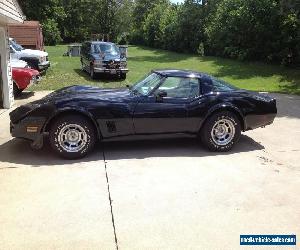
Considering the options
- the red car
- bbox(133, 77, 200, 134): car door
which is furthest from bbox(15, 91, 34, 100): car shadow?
bbox(133, 77, 200, 134): car door

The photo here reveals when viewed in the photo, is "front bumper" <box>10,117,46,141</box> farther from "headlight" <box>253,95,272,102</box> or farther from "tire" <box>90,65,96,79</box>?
"tire" <box>90,65,96,79</box>

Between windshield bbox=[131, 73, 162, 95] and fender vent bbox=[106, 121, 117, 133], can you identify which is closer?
fender vent bbox=[106, 121, 117, 133]

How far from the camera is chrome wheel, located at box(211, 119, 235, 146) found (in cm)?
672

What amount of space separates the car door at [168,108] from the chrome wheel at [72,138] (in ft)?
2.77

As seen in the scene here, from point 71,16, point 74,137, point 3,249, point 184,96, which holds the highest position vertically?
point 71,16

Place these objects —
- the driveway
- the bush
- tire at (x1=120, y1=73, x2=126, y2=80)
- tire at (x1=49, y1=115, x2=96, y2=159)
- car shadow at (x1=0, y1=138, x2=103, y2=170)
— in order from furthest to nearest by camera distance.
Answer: the bush
tire at (x1=120, y1=73, x2=126, y2=80)
tire at (x1=49, y1=115, x2=96, y2=159)
car shadow at (x1=0, y1=138, x2=103, y2=170)
the driveway

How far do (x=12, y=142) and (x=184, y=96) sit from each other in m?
3.08

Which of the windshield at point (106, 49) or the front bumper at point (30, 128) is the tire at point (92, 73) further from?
the front bumper at point (30, 128)

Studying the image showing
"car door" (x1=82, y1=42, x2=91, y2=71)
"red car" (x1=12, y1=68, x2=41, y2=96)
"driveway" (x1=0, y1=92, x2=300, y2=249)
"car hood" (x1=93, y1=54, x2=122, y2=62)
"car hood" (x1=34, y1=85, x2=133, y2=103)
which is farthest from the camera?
"car door" (x1=82, y1=42, x2=91, y2=71)

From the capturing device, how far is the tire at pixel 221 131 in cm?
667

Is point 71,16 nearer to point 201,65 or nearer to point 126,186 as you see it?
point 201,65

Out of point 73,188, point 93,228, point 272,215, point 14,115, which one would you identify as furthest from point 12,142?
point 272,215

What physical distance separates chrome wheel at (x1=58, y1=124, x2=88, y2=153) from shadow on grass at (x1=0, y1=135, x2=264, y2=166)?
Result: 204 mm

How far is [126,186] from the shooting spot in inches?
203
